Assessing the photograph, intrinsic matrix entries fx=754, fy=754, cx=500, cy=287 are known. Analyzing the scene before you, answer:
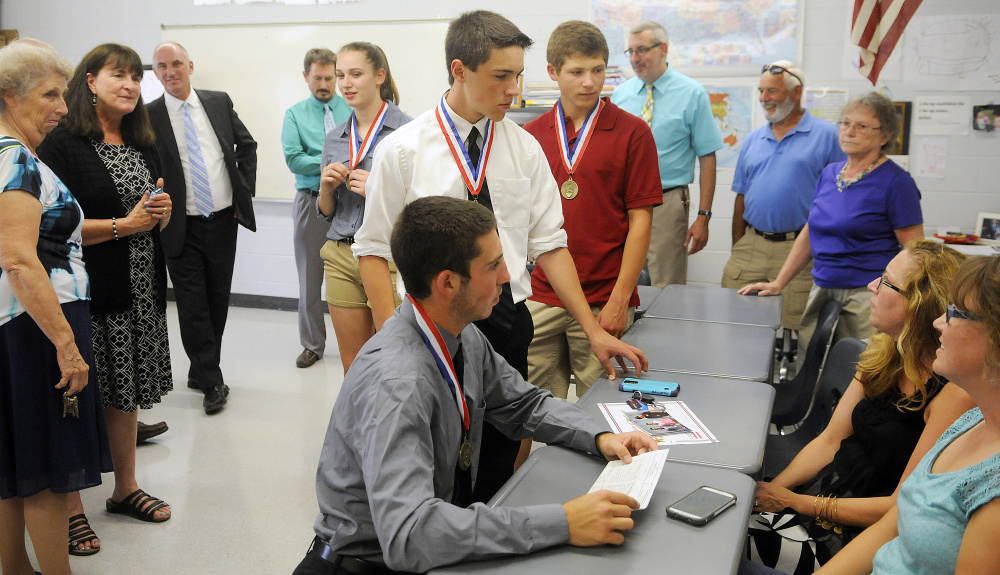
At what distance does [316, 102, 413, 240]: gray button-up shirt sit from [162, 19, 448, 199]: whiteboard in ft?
7.86

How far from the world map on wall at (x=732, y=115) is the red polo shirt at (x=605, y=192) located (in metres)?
2.32

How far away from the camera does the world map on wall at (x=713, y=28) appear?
15.5 feet

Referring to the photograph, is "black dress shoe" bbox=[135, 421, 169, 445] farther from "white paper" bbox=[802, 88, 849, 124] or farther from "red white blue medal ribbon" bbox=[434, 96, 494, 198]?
"white paper" bbox=[802, 88, 849, 124]

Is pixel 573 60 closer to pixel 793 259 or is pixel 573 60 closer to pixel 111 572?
pixel 793 259

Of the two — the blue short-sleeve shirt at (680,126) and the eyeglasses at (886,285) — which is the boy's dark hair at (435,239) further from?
the blue short-sleeve shirt at (680,126)

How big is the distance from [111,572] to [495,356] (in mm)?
1715

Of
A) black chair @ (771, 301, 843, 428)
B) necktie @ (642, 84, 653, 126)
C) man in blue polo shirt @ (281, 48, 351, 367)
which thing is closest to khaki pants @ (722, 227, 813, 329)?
necktie @ (642, 84, 653, 126)

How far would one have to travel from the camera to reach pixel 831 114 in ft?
15.3

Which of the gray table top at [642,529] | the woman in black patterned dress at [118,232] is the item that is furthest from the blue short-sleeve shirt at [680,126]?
the gray table top at [642,529]

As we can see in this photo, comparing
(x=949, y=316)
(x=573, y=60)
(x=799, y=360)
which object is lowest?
(x=799, y=360)

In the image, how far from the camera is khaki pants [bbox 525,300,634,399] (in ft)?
8.98

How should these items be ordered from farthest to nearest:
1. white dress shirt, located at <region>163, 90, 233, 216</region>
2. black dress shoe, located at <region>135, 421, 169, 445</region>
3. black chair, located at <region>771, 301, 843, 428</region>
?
white dress shirt, located at <region>163, 90, 233, 216</region>
black dress shoe, located at <region>135, 421, 169, 445</region>
black chair, located at <region>771, 301, 843, 428</region>

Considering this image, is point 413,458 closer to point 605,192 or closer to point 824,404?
point 824,404

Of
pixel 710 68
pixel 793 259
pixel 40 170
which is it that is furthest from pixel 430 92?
pixel 40 170
